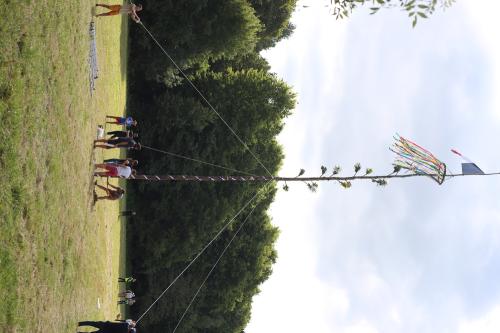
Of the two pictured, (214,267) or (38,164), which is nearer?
(38,164)

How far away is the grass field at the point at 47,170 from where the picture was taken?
37.2 feet

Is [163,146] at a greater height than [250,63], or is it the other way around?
[250,63]

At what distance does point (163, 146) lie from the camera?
37.0 metres

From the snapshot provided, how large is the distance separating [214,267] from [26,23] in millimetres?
30934

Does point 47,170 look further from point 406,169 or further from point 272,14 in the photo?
point 272,14

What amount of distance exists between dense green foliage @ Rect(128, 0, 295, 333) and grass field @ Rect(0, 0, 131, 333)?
1404 centimetres

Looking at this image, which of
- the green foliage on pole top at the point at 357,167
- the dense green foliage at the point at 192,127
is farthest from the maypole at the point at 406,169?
the dense green foliage at the point at 192,127

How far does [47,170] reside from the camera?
13.9 meters

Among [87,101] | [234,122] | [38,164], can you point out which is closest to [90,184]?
[87,101]

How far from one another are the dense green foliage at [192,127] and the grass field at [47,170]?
553 inches

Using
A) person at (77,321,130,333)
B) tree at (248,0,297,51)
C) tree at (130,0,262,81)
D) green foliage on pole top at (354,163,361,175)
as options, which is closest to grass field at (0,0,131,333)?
person at (77,321,130,333)

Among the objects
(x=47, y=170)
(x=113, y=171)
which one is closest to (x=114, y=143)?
(x=113, y=171)

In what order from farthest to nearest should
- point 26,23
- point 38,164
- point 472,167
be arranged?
point 472,167 < point 38,164 < point 26,23

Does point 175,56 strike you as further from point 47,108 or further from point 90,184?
point 47,108
